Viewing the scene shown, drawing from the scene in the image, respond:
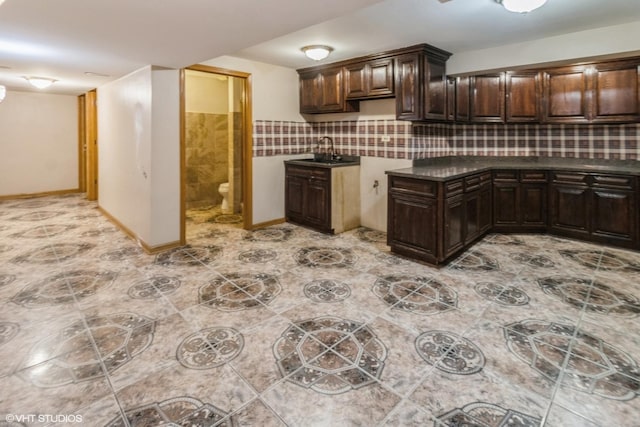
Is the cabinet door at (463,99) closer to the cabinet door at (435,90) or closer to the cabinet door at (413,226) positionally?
the cabinet door at (435,90)

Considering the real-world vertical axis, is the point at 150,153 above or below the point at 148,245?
above

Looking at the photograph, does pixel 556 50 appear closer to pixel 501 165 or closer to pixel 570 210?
pixel 501 165

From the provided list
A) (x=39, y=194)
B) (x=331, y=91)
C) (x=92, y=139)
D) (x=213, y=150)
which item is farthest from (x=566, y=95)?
(x=39, y=194)

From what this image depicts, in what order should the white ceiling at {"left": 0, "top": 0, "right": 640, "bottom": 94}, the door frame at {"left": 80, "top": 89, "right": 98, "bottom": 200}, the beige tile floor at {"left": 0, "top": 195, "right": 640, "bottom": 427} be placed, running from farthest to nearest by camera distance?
the door frame at {"left": 80, "top": 89, "right": 98, "bottom": 200} < the white ceiling at {"left": 0, "top": 0, "right": 640, "bottom": 94} < the beige tile floor at {"left": 0, "top": 195, "right": 640, "bottom": 427}

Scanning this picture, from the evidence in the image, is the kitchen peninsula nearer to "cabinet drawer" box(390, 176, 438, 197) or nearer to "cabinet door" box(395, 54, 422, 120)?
"cabinet drawer" box(390, 176, 438, 197)

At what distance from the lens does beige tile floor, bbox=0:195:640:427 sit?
5.34ft

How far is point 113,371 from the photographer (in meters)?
1.88

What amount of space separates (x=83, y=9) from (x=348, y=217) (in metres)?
3.48

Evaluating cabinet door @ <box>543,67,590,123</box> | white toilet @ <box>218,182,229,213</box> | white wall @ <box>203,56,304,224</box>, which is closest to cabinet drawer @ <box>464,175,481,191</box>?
cabinet door @ <box>543,67,590,123</box>

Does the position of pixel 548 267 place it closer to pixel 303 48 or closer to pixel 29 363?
pixel 303 48

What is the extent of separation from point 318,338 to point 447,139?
3763mm

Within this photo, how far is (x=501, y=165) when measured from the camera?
14.9ft

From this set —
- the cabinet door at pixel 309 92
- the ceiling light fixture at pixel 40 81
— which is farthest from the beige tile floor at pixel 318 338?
the ceiling light fixture at pixel 40 81

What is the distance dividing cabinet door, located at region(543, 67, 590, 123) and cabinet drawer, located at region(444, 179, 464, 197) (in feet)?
5.55
